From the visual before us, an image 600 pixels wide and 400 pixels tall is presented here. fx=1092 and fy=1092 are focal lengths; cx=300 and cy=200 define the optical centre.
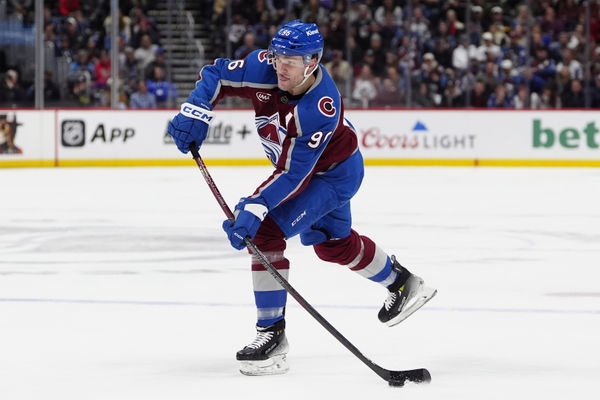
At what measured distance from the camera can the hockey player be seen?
126 inches

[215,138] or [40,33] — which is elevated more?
[40,33]

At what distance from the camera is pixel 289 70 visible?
3.19 m

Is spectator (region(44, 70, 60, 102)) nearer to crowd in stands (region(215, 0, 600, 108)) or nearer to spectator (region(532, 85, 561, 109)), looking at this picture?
crowd in stands (region(215, 0, 600, 108))

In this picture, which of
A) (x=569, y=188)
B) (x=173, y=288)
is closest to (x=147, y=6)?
(x=569, y=188)

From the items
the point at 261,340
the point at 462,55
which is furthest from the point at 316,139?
the point at 462,55

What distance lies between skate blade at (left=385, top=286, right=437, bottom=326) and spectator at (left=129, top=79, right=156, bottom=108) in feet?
30.2

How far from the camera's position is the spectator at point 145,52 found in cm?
1324

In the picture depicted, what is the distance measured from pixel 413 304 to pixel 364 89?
31.0 feet

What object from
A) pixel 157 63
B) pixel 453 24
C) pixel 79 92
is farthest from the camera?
pixel 453 24

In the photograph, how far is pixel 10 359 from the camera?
11.0ft

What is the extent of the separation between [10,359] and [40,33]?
9.45 metres

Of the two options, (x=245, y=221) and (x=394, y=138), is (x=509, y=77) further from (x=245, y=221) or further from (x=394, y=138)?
(x=245, y=221)

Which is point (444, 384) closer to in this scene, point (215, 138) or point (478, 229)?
point (478, 229)

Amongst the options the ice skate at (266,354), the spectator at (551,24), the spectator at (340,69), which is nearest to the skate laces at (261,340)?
the ice skate at (266,354)
